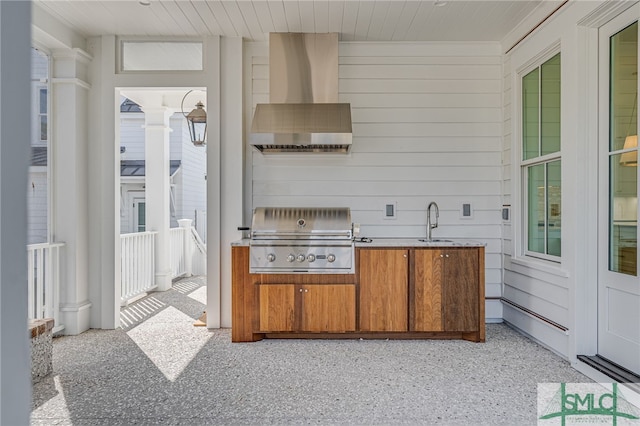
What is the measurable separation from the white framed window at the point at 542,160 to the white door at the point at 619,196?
0.41m

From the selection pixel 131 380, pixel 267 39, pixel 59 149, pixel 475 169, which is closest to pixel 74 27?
pixel 59 149

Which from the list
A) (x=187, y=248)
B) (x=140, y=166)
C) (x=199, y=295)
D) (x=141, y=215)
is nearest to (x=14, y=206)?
(x=199, y=295)

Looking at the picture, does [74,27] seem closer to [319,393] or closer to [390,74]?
[390,74]

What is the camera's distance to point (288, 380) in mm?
2664

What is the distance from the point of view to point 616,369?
2547 millimetres

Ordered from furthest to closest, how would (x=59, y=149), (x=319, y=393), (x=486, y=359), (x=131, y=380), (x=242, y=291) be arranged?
(x=59, y=149) → (x=242, y=291) → (x=486, y=359) → (x=131, y=380) → (x=319, y=393)

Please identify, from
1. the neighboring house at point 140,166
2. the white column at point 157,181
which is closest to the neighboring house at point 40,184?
the white column at point 157,181

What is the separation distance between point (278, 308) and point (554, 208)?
2.50 meters

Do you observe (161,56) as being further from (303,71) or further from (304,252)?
(304,252)

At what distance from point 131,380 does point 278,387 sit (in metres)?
1.03

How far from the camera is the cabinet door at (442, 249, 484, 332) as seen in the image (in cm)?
340

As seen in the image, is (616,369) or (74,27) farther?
(74,27)

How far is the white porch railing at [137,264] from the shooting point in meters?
4.91

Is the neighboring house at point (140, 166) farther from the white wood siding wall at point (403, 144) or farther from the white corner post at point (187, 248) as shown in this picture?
the white wood siding wall at point (403, 144)
